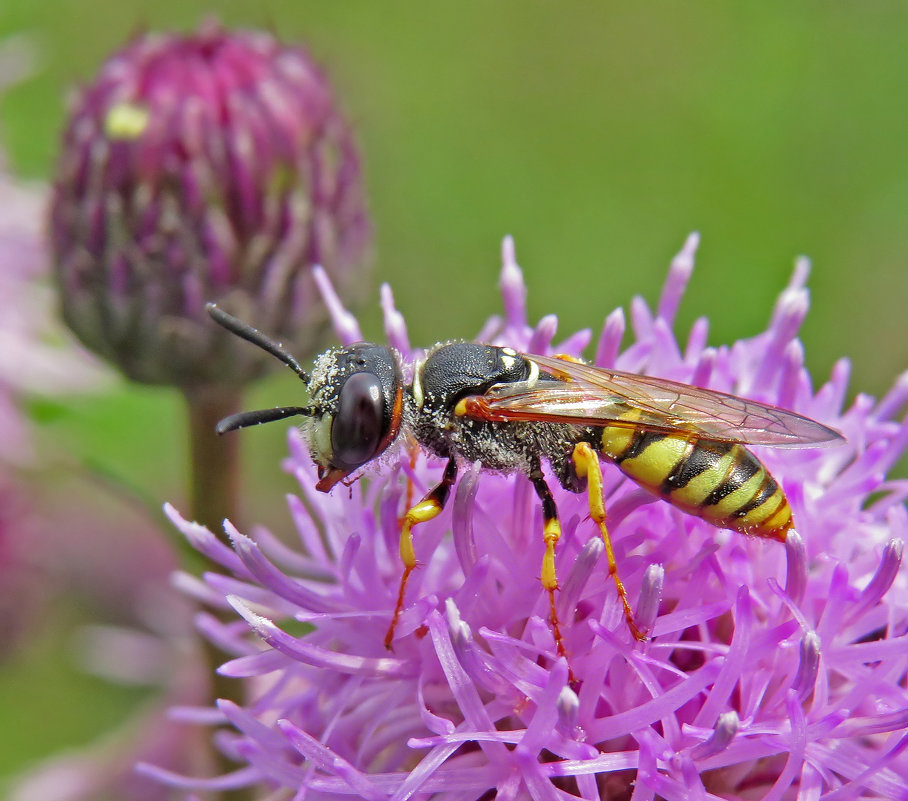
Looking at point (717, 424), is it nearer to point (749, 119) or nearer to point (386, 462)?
point (386, 462)

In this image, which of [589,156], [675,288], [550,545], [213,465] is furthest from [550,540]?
[589,156]

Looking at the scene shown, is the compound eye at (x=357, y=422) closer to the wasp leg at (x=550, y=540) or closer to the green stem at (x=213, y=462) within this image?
the wasp leg at (x=550, y=540)

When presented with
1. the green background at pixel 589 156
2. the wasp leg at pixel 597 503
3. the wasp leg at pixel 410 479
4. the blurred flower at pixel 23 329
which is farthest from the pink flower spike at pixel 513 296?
the green background at pixel 589 156

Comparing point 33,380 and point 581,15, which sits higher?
point 581,15

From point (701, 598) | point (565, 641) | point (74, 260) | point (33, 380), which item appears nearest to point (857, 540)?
point (701, 598)

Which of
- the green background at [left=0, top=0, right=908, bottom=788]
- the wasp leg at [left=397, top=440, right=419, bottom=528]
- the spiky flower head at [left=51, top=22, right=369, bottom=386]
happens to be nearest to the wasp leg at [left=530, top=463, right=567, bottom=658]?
the wasp leg at [left=397, top=440, right=419, bottom=528]

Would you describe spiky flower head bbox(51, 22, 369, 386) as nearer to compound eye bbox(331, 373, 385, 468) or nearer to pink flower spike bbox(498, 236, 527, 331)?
pink flower spike bbox(498, 236, 527, 331)
